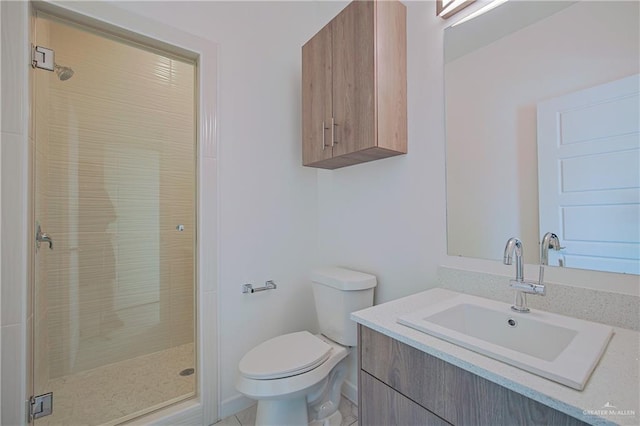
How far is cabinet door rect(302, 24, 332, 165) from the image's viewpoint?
1504 mm

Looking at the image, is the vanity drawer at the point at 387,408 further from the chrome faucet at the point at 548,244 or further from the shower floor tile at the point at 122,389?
the shower floor tile at the point at 122,389

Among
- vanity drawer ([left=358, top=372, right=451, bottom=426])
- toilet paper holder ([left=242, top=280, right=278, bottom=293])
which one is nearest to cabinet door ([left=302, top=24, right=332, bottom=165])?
toilet paper holder ([left=242, top=280, right=278, bottom=293])

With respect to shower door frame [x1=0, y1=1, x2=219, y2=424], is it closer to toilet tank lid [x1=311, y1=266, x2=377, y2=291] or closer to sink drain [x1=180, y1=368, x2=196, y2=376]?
sink drain [x1=180, y1=368, x2=196, y2=376]

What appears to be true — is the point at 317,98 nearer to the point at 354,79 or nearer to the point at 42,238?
the point at 354,79

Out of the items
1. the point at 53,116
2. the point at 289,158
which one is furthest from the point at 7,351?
the point at 289,158

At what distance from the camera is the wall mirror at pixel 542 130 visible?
86 centimetres

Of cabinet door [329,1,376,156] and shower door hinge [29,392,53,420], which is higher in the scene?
cabinet door [329,1,376,156]

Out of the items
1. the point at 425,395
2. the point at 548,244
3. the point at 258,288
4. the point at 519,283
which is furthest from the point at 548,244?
the point at 258,288

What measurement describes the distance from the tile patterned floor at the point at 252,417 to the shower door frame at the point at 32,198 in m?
0.08

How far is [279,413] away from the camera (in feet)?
4.19

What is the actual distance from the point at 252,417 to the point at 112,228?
1424mm

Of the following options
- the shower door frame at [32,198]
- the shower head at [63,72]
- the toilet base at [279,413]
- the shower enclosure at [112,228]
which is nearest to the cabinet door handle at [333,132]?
the shower door frame at [32,198]

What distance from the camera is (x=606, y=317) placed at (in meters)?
0.86

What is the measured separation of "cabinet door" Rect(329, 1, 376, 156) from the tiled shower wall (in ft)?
2.72
